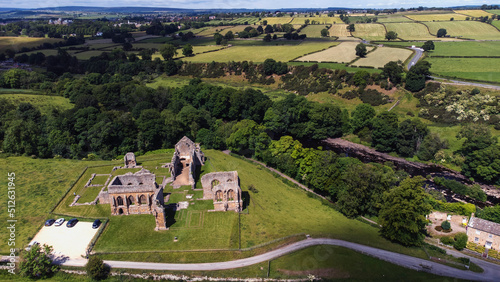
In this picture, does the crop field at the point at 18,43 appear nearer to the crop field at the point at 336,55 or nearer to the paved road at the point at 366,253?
the crop field at the point at 336,55

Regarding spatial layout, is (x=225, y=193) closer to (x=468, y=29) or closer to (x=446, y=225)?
(x=446, y=225)

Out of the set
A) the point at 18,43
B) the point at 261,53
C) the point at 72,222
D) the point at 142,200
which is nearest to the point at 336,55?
the point at 261,53

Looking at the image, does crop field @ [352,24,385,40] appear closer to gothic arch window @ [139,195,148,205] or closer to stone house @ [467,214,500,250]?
stone house @ [467,214,500,250]

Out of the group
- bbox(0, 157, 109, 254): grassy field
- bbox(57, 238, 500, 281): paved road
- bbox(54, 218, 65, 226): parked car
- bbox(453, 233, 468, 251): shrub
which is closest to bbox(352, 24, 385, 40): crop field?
bbox(453, 233, 468, 251): shrub

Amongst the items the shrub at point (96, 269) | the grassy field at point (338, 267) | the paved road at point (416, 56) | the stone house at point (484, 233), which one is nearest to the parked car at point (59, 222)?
the shrub at point (96, 269)

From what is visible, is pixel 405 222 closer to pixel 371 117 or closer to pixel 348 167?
pixel 348 167
